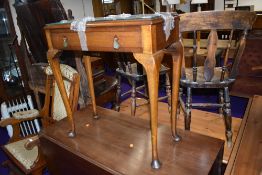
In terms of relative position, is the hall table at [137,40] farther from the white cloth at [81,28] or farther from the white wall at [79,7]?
the white wall at [79,7]

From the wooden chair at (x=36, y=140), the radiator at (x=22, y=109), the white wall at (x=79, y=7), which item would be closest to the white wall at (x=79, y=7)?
the white wall at (x=79, y=7)

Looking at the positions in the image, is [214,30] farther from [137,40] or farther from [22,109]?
[22,109]

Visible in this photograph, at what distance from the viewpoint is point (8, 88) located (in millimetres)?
2633

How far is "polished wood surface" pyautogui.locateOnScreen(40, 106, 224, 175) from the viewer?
41.8 inches

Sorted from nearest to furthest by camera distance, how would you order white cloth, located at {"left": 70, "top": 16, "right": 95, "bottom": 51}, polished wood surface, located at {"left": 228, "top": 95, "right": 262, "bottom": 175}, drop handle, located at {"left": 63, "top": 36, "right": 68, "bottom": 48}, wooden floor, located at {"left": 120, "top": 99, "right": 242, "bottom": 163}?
white cloth, located at {"left": 70, "top": 16, "right": 95, "bottom": 51} → drop handle, located at {"left": 63, "top": 36, "right": 68, "bottom": 48} → polished wood surface, located at {"left": 228, "top": 95, "right": 262, "bottom": 175} → wooden floor, located at {"left": 120, "top": 99, "right": 242, "bottom": 163}

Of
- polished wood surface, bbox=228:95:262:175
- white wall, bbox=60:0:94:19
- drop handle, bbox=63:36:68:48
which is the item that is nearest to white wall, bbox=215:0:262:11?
white wall, bbox=60:0:94:19

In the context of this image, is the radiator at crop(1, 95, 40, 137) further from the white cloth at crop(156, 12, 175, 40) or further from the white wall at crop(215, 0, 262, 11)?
the white wall at crop(215, 0, 262, 11)

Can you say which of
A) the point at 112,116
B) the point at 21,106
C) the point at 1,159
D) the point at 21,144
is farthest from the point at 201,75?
the point at 1,159

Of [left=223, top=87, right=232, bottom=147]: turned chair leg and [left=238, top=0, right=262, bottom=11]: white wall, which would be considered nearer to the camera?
[left=223, top=87, right=232, bottom=147]: turned chair leg

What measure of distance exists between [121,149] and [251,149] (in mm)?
925

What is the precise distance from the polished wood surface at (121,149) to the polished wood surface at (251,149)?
293mm

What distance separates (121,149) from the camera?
1.21 m

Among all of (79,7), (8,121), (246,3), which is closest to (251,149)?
(8,121)

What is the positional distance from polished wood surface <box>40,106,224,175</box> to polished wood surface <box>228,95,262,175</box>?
293 mm
